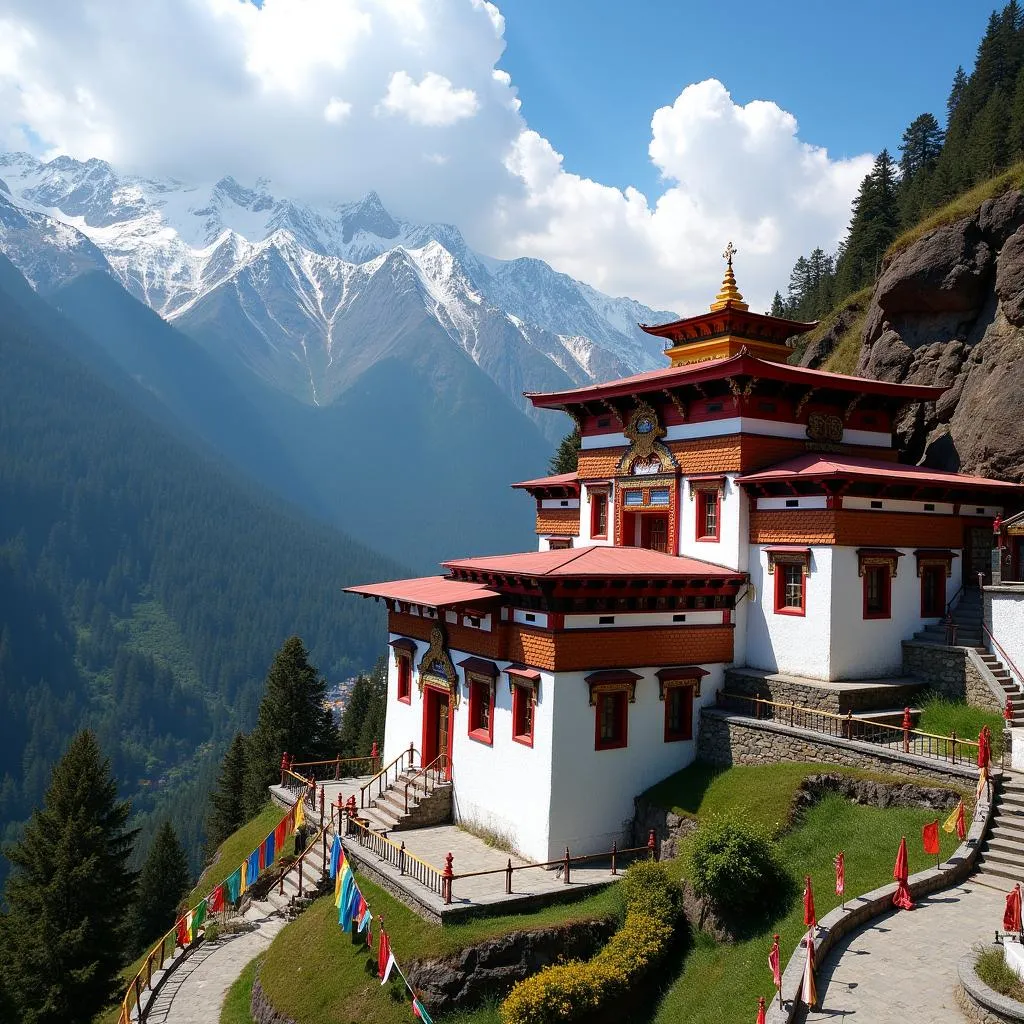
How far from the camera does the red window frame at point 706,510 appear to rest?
24.1 m

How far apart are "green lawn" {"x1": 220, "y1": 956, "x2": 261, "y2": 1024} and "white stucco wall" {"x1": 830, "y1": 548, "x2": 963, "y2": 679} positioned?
14624 millimetres

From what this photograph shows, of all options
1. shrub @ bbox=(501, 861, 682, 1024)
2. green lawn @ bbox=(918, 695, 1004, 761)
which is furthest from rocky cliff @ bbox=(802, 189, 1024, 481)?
shrub @ bbox=(501, 861, 682, 1024)

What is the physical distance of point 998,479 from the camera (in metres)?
25.0

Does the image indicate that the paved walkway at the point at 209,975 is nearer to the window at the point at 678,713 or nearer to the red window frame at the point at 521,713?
the red window frame at the point at 521,713

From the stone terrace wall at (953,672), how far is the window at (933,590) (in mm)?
1327

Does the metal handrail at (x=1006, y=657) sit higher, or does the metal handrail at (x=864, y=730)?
the metal handrail at (x=1006, y=657)

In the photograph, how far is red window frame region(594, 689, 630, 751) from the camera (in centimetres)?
2011

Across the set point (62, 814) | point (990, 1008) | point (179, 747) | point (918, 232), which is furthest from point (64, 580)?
point (990, 1008)

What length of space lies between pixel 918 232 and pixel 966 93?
25.7 metres

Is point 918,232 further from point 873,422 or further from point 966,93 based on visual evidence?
point 966,93

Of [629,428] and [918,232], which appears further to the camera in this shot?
[918,232]

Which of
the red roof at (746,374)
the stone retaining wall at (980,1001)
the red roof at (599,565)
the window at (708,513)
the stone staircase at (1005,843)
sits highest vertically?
the red roof at (746,374)

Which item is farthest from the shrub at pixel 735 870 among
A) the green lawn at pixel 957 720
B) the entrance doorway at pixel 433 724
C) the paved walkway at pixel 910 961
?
the entrance doorway at pixel 433 724

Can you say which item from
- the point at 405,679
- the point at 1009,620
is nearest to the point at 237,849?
the point at 405,679
